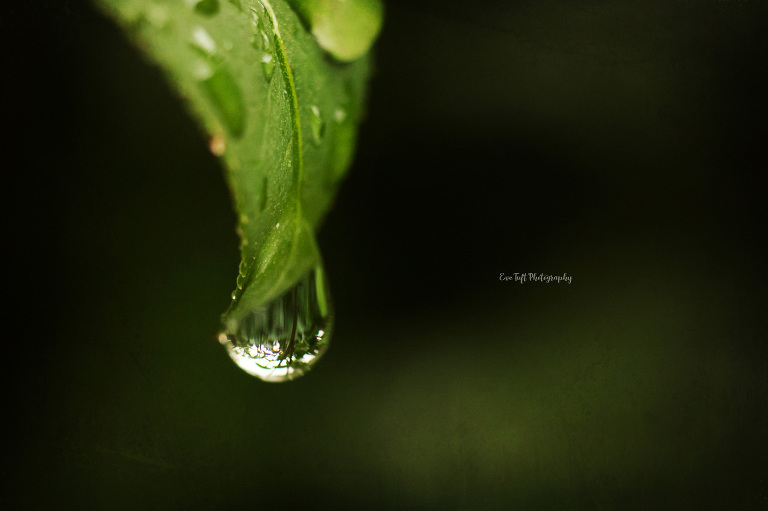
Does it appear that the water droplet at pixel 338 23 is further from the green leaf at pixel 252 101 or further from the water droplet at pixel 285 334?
the water droplet at pixel 285 334

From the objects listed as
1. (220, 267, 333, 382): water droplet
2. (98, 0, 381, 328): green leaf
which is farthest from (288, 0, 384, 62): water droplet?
(220, 267, 333, 382): water droplet

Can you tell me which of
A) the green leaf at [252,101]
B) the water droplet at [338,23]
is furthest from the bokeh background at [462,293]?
the green leaf at [252,101]

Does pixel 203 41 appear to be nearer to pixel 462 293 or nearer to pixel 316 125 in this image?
pixel 316 125

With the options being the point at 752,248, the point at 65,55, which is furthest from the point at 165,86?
the point at 752,248

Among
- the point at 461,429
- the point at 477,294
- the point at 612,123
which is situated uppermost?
the point at 612,123

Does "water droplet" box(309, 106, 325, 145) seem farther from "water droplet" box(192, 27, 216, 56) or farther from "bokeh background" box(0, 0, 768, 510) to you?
"bokeh background" box(0, 0, 768, 510)

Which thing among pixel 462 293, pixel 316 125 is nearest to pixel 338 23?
pixel 316 125

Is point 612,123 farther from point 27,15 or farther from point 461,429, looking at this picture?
point 27,15
